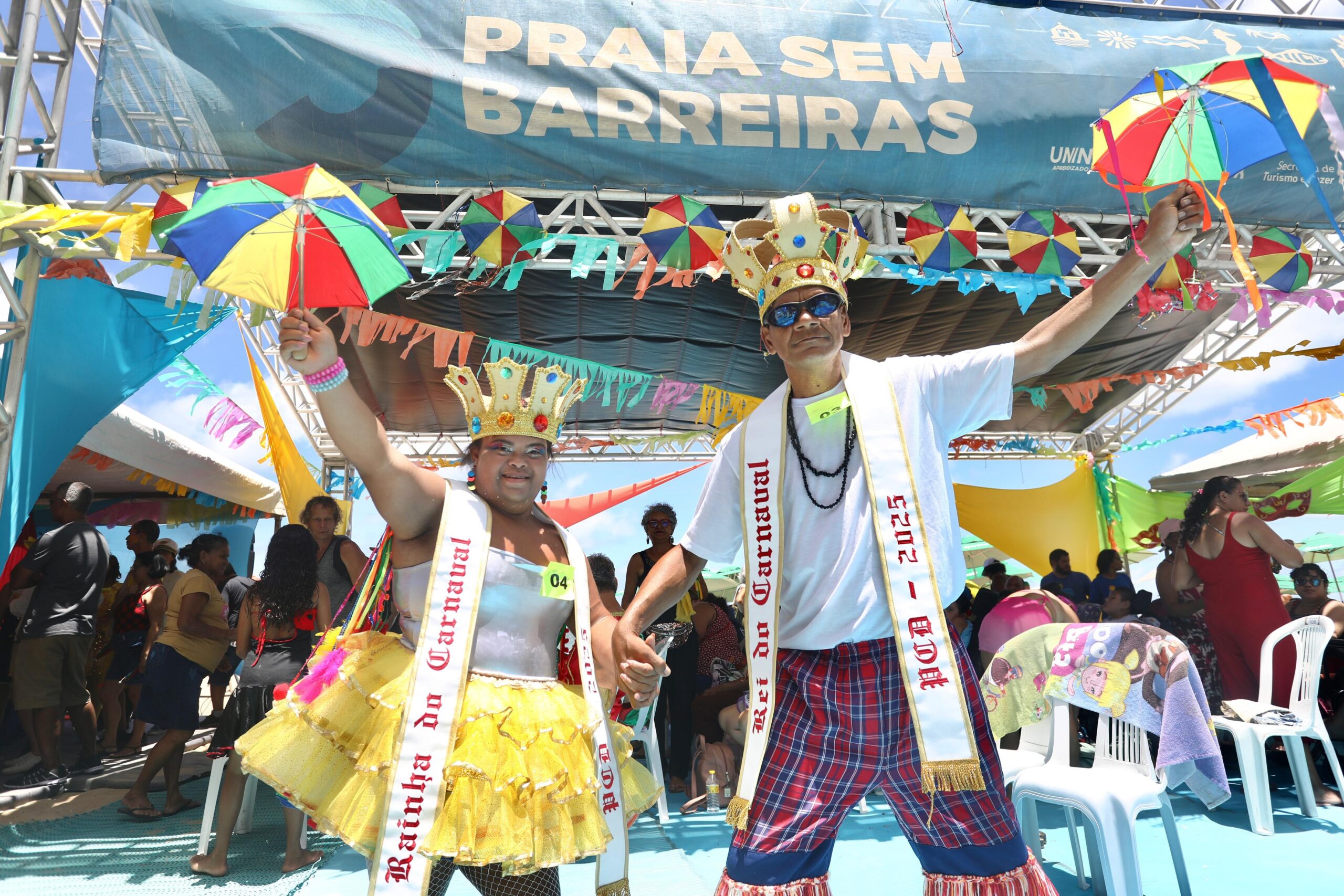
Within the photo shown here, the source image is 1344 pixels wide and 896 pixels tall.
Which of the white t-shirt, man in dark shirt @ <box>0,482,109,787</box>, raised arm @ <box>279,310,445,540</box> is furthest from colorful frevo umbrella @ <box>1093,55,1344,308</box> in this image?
man in dark shirt @ <box>0,482,109,787</box>

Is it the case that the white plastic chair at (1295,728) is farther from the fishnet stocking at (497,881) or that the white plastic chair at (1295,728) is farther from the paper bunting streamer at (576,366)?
the paper bunting streamer at (576,366)

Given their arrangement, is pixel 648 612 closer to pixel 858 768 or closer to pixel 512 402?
pixel 858 768

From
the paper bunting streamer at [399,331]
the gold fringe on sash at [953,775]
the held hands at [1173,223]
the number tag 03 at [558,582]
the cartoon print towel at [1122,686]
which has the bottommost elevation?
the gold fringe on sash at [953,775]

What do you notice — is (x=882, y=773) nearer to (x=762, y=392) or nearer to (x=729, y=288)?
(x=729, y=288)

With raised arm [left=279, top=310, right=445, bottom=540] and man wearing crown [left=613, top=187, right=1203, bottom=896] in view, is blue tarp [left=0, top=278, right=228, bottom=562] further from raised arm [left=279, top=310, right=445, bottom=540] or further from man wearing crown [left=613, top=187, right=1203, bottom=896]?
man wearing crown [left=613, top=187, right=1203, bottom=896]

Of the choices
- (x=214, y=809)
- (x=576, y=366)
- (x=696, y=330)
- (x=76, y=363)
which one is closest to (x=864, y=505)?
(x=214, y=809)

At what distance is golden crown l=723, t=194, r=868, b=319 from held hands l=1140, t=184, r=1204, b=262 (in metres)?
0.66

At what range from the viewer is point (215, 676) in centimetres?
623

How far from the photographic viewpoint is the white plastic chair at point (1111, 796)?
303 cm

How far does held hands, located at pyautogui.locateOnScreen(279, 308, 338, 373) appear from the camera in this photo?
2088 mm

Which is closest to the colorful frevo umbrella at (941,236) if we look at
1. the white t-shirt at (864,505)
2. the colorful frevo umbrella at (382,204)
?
the colorful frevo umbrella at (382,204)

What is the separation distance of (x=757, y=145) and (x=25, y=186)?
12.6 feet

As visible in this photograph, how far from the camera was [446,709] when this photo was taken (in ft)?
7.06

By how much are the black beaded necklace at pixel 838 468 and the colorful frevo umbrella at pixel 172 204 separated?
3.25 metres
